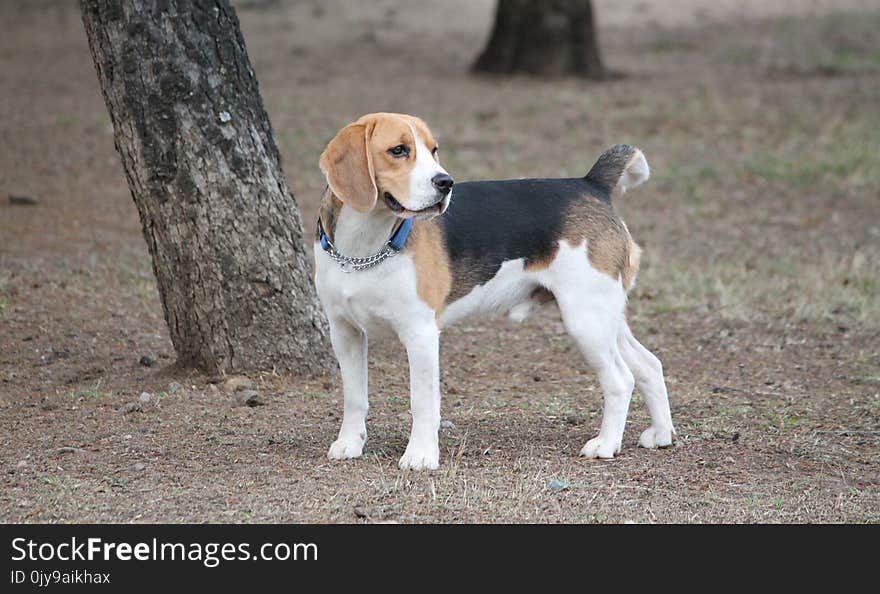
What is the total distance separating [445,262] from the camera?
5379 millimetres

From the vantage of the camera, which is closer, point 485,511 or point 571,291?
point 485,511

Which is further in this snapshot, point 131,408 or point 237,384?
point 237,384

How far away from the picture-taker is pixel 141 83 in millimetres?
6414

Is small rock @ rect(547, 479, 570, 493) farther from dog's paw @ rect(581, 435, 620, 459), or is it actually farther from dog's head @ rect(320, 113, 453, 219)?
dog's head @ rect(320, 113, 453, 219)

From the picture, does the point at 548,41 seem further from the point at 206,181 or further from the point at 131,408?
the point at 131,408

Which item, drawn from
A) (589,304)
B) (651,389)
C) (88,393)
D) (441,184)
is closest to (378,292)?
(441,184)

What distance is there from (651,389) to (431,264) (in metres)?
1.28

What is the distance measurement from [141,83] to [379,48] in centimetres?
1388

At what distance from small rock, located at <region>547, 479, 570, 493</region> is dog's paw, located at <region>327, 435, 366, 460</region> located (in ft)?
2.92

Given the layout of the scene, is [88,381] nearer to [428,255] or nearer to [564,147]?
[428,255]

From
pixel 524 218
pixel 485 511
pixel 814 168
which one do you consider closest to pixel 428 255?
pixel 524 218

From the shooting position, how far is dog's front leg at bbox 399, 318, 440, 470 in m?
5.27

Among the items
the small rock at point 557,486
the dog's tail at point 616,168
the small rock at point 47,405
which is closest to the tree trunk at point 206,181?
the small rock at point 47,405

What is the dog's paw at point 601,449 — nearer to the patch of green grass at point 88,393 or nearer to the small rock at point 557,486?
the small rock at point 557,486
